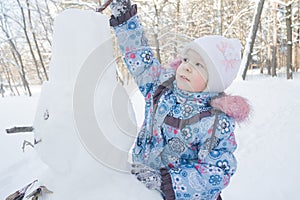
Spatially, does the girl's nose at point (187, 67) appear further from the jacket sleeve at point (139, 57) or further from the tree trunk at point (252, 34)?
the tree trunk at point (252, 34)

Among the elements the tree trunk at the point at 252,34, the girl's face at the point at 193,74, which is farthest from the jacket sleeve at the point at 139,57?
the tree trunk at the point at 252,34

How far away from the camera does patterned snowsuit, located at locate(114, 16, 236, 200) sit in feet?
3.07

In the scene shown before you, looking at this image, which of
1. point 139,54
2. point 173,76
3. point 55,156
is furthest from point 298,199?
point 55,156

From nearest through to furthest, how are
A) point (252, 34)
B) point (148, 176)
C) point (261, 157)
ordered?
point (148, 176)
point (261, 157)
point (252, 34)

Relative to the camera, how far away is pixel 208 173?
3.06ft

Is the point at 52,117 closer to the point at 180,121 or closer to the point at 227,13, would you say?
the point at 180,121

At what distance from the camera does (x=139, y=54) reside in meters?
1.10

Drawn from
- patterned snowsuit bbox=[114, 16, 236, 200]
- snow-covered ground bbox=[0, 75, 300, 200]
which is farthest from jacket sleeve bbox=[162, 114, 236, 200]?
snow-covered ground bbox=[0, 75, 300, 200]

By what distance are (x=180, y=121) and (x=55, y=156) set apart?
54 centimetres

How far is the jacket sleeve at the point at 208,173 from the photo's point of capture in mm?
922

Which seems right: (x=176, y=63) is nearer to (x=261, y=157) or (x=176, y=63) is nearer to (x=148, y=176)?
(x=148, y=176)

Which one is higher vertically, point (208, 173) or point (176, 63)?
point (176, 63)

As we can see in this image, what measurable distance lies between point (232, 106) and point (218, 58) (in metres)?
0.22

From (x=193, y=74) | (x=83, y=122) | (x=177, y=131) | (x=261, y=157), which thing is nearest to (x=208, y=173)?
(x=177, y=131)
